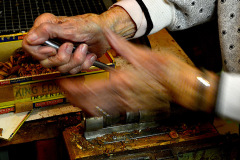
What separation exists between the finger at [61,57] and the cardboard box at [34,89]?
162 mm

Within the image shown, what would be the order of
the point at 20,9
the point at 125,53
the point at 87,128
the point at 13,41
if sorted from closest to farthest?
the point at 125,53
the point at 87,128
the point at 13,41
the point at 20,9

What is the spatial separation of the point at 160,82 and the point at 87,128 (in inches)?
16.0

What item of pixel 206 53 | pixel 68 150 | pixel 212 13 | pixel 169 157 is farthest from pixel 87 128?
pixel 206 53

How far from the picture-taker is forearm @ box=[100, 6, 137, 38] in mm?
1411

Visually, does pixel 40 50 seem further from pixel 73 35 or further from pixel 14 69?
pixel 14 69

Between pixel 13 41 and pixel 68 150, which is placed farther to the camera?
pixel 13 41

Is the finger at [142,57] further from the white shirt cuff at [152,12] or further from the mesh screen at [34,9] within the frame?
the mesh screen at [34,9]

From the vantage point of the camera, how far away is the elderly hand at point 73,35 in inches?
46.0

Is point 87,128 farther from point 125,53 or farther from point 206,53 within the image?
point 206,53

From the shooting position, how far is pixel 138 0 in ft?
4.77

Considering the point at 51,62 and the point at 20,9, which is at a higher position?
the point at 20,9

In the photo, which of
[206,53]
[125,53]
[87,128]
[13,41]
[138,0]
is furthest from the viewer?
[206,53]

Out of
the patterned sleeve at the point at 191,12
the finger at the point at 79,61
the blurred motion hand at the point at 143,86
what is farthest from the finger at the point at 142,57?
the patterned sleeve at the point at 191,12

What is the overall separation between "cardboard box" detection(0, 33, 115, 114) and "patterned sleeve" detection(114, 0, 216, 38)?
0.26 metres
